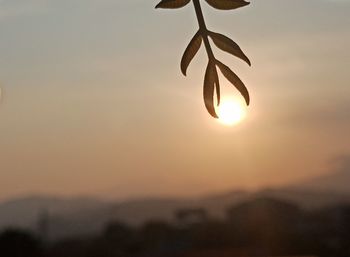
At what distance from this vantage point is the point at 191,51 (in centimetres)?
26

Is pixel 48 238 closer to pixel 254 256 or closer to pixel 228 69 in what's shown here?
pixel 254 256

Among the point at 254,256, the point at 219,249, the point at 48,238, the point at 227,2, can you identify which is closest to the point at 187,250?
the point at 219,249

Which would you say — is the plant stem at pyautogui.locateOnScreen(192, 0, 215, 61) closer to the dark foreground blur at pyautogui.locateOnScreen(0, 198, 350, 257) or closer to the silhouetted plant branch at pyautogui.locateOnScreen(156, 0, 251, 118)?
the silhouetted plant branch at pyautogui.locateOnScreen(156, 0, 251, 118)

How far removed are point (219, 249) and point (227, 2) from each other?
2897 millimetres

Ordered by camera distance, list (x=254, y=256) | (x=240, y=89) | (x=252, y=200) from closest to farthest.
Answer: (x=240, y=89), (x=254, y=256), (x=252, y=200)

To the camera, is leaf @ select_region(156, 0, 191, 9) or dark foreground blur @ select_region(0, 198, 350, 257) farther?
dark foreground blur @ select_region(0, 198, 350, 257)

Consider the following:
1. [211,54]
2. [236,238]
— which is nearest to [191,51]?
[211,54]

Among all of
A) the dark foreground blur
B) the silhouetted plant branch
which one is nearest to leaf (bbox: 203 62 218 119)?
the silhouetted plant branch

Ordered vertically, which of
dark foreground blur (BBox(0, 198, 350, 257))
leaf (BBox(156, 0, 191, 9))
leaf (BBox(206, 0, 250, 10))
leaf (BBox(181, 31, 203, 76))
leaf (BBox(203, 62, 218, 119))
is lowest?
leaf (BBox(203, 62, 218, 119))

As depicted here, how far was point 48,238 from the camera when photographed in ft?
10.8

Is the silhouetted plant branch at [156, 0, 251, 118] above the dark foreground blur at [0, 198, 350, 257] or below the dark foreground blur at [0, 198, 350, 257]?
below

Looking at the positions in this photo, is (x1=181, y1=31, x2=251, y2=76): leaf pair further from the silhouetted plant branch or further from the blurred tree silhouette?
the blurred tree silhouette

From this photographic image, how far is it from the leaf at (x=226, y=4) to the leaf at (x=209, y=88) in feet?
0.07

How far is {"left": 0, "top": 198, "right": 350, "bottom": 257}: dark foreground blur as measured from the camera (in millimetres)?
3078
